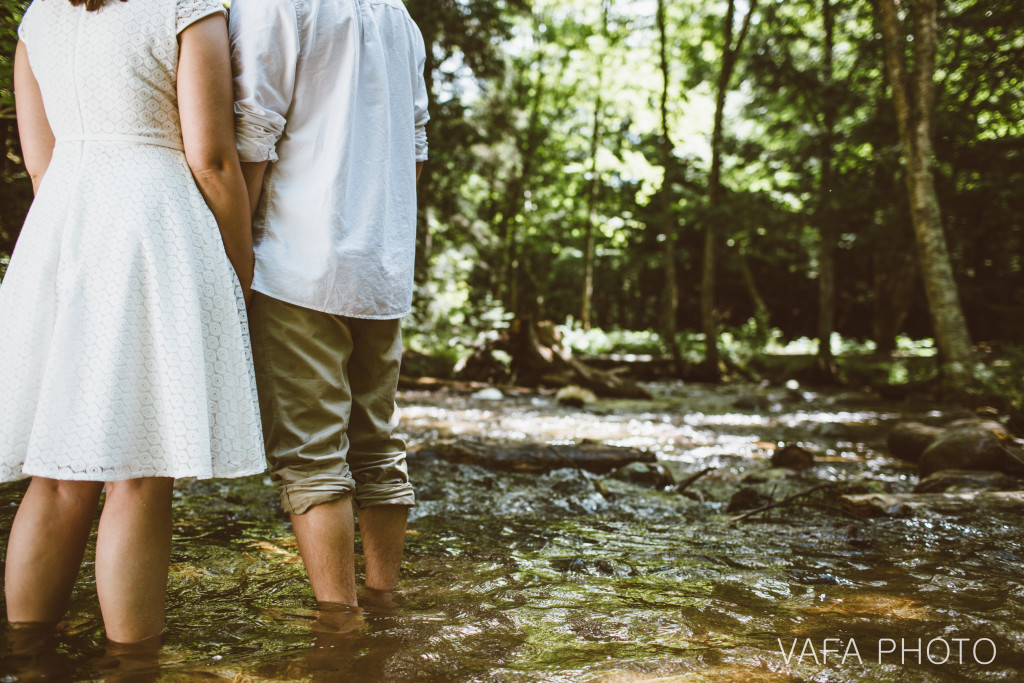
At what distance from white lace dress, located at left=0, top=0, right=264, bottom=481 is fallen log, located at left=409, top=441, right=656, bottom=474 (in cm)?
328

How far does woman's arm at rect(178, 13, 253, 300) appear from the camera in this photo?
1583 mm

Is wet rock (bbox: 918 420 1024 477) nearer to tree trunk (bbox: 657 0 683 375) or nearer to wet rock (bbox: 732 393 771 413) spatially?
wet rock (bbox: 732 393 771 413)

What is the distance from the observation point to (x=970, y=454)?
4.62m

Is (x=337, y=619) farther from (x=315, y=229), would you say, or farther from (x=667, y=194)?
(x=667, y=194)

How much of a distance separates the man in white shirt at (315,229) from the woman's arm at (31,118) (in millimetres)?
541

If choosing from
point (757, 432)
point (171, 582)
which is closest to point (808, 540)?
point (171, 582)

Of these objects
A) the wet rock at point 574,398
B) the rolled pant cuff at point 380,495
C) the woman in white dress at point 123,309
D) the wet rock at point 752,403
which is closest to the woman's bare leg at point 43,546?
the woman in white dress at point 123,309

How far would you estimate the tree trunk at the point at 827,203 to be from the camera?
13.6 meters

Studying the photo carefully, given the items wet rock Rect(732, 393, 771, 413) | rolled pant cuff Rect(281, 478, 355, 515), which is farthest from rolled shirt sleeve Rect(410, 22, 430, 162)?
wet rock Rect(732, 393, 771, 413)

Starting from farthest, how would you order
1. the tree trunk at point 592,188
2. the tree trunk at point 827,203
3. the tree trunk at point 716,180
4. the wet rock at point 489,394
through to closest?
the tree trunk at point 592,188 < the tree trunk at point 716,180 < the tree trunk at point 827,203 < the wet rock at point 489,394

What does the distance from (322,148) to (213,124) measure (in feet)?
0.98

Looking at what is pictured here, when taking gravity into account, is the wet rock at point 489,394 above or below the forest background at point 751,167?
below

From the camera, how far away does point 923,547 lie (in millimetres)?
2771

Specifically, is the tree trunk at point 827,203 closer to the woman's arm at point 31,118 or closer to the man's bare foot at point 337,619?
the man's bare foot at point 337,619
